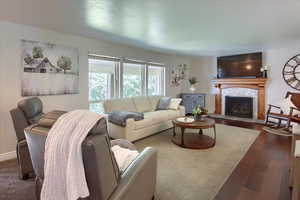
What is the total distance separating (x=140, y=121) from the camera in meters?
3.71

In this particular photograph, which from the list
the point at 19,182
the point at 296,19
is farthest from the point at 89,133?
the point at 296,19

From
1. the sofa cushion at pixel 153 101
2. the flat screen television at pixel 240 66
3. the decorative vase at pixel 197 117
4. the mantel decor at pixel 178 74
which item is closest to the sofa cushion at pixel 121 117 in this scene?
the decorative vase at pixel 197 117

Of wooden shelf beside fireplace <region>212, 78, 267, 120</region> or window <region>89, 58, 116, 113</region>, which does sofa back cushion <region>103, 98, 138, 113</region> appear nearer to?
window <region>89, 58, 116, 113</region>

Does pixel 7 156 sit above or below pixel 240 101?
below

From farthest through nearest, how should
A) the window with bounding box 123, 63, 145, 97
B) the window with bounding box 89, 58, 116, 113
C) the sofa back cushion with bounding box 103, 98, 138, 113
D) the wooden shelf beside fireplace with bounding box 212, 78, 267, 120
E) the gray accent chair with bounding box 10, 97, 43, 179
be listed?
the wooden shelf beside fireplace with bounding box 212, 78, 267, 120 < the window with bounding box 123, 63, 145, 97 < the window with bounding box 89, 58, 116, 113 < the sofa back cushion with bounding box 103, 98, 138, 113 < the gray accent chair with bounding box 10, 97, 43, 179

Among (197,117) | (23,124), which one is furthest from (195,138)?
(23,124)

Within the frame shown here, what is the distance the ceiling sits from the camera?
2.24 m

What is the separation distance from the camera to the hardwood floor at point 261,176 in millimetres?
1984

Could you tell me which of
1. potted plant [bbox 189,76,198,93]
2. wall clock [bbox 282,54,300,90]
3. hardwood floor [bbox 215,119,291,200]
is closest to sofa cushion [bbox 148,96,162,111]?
potted plant [bbox 189,76,198,93]

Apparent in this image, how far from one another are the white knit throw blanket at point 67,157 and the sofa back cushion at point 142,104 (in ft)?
11.4

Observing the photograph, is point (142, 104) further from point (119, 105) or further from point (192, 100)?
point (192, 100)

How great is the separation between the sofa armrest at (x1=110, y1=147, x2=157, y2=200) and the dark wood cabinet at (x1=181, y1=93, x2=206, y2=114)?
502 cm

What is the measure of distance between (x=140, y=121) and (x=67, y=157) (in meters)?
2.73

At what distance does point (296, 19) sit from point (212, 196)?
3019 mm
